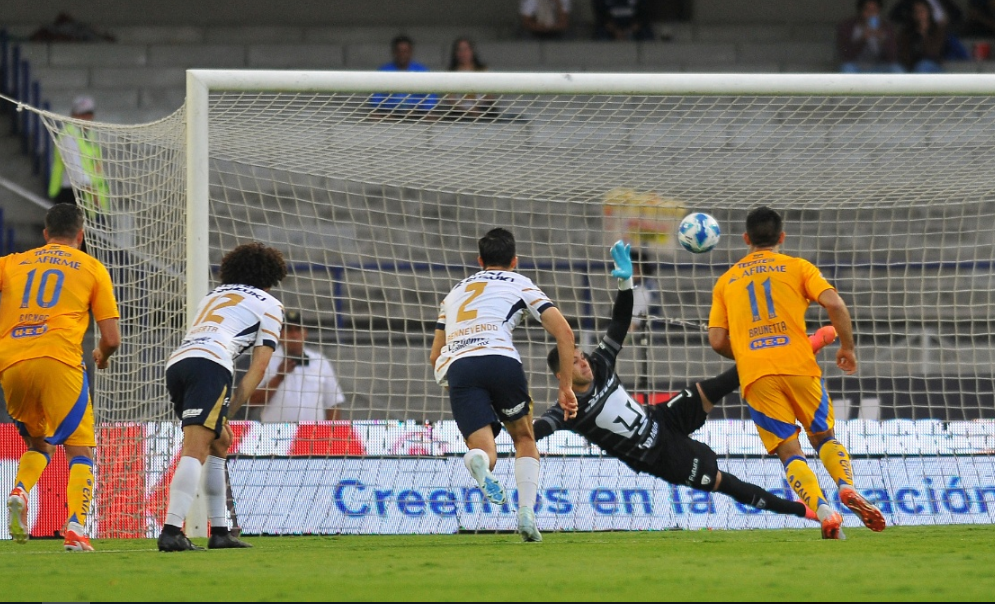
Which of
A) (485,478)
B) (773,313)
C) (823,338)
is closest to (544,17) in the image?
(823,338)

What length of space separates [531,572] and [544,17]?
13.9 m

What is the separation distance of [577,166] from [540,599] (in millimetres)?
5983

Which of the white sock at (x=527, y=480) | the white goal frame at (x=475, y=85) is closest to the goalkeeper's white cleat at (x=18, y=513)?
the white goal frame at (x=475, y=85)

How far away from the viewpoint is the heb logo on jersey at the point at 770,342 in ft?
22.5

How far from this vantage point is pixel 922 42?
54.3 ft

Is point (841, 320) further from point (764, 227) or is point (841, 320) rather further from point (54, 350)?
point (54, 350)

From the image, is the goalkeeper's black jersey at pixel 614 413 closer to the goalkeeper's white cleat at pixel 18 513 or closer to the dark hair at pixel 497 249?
the dark hair at pixel 497 249

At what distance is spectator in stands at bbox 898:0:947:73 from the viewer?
16.5m

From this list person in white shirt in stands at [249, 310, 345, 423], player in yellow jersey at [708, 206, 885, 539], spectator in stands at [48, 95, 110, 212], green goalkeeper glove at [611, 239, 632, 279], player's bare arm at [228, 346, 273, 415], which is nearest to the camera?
player's bare arm at [228, 346, 273, 415]

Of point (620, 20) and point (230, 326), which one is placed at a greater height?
point (620, 20)

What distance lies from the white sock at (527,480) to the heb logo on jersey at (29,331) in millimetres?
2629

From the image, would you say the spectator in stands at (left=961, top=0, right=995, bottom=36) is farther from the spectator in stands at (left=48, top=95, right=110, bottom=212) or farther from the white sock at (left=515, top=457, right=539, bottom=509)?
the white sock at (left=515, top=457, right=539, bottom=509)

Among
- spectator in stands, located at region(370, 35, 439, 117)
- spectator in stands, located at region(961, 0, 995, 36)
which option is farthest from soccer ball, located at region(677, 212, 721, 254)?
spectator in stands, located at region(961, 0, 995, 36)

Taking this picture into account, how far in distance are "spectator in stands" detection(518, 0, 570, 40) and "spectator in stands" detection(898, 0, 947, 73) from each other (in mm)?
4633
